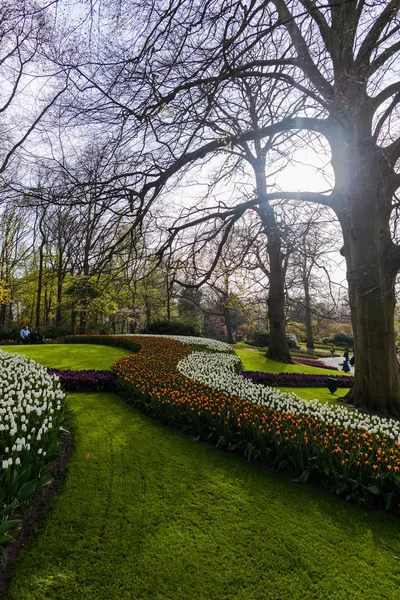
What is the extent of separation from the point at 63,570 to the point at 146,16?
4.93 metres

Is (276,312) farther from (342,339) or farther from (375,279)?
(342,339)

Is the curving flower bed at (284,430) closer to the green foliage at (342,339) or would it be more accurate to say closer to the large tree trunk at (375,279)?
the large tree trunk at (375,279)

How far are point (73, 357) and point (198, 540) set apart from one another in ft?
35.4

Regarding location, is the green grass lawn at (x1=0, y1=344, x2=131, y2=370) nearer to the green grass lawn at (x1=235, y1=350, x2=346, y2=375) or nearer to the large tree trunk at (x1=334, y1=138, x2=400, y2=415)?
the green grass lawn at (x1=235, y1=350, x2=346, y2=375)

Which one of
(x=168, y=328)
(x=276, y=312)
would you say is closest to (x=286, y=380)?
(x=276, y=312)

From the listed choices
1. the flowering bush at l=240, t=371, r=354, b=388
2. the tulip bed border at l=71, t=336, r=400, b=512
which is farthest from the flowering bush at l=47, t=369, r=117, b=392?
the flowering bush at l=240, t=371, r=354, b=388

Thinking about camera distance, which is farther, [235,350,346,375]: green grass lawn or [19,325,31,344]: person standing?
[19,325,31,344]: person standing

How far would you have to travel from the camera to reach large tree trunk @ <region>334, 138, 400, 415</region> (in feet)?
23.1

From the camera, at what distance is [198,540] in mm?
2850

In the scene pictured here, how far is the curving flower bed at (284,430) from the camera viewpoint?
11.7ft

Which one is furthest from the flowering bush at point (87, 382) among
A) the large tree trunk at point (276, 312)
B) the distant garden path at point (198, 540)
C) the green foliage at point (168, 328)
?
the green foliage at point (168, 328)

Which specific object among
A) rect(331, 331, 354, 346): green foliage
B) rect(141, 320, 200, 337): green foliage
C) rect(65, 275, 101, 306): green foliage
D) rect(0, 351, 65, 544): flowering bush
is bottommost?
rect(331, 331, 354, 346): green foliage

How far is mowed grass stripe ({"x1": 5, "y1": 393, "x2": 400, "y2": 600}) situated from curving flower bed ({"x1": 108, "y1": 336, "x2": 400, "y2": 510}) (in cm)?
24

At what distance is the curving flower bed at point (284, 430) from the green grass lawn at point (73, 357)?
149 inches
